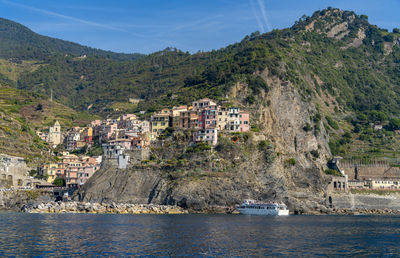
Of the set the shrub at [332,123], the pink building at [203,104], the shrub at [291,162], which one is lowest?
the shrub at [291,162]

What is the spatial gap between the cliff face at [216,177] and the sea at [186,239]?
2565 cm

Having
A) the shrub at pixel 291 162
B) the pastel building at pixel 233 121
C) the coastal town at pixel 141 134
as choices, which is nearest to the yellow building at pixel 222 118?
the coastal town at pixel 141 134

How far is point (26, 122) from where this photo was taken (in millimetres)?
174750

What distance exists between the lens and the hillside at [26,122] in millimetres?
141375

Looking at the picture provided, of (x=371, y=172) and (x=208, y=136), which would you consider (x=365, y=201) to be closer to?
(x=371, y=172)

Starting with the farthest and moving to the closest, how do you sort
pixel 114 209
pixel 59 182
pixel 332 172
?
pixel 332 172
pixel 59 182
pixel 114 209

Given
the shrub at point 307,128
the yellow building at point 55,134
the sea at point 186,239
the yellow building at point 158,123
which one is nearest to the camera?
the sea at point 186,239

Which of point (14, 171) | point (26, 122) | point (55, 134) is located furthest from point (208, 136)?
point (26, 122)

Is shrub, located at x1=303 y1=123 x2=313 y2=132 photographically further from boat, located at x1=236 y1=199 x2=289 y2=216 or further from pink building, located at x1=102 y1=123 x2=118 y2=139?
pink building, located at x1=102 y1=123 x2=118 y2=139

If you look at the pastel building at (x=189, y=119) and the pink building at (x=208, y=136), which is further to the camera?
the pastel building at (x=189, y=119)

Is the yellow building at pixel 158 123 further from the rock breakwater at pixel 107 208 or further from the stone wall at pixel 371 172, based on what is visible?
the stone wall at pixel 371 172

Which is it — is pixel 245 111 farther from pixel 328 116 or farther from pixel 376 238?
pixel 376 238

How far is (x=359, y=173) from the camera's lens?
148 meters

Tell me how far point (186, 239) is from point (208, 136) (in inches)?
2314
